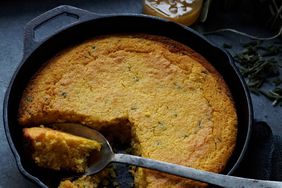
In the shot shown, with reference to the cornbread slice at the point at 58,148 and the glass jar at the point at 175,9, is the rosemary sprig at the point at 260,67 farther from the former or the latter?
the cornbread slice at the point at 58,148

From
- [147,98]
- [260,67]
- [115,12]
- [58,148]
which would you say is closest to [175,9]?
[115,12]

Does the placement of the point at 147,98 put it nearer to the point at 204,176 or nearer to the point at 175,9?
the point at 204,176

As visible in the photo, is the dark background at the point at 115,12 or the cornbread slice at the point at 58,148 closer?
the cornbread slice at the point at 58,148

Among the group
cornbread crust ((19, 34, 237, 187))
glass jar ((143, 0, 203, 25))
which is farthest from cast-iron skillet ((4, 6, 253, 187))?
glass jar ((143, 0, 203, 25))

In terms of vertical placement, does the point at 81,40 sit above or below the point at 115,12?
above

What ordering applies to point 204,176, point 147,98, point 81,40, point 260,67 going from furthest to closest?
point 260,67 → point 81,40 → point 147,98 → point 204,176

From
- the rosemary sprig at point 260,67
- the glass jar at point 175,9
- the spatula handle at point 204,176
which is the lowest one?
the rosemary sprig at point 260,67

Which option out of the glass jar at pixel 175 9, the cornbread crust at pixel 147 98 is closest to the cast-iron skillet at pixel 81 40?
the cornbread crust at pixel 147 98
